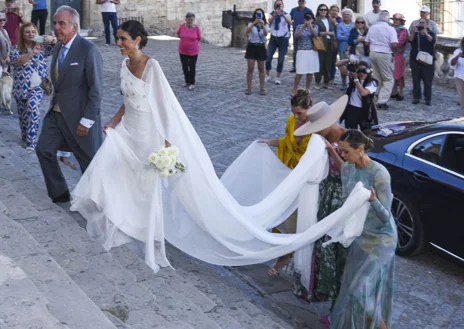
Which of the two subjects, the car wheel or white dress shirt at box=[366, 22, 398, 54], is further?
white dress shirt at box=[366, 22, 398, 54]

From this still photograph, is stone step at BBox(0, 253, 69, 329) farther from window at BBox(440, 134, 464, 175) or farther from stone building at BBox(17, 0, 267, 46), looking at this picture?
stone building at BBox(17, 0, 267, 46)

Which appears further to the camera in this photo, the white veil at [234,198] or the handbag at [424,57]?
the handbag at [424,57]

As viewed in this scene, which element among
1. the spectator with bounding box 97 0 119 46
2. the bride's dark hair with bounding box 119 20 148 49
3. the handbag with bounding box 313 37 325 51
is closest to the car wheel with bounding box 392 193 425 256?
the bride's dark hair with bounding box 119 20 148 49

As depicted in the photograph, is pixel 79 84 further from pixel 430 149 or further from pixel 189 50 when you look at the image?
pixel 189 50

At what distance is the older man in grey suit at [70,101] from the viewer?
290 inches

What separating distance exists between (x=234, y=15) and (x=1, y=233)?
18123 millimetres

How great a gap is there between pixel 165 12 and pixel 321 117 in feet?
67.1

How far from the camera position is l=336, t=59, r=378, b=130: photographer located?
35.5ft

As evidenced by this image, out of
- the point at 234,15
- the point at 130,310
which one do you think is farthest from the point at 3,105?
the point at 234,15

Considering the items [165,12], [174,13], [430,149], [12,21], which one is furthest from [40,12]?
[430,149]

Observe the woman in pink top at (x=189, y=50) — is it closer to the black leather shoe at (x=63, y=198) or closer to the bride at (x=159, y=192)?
the black leather shoe at (x=63, y=198)

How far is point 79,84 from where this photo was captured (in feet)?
24.4

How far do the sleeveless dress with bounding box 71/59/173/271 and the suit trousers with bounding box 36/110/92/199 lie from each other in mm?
525

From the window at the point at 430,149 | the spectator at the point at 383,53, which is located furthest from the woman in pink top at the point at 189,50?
the window at the point at 430,149
